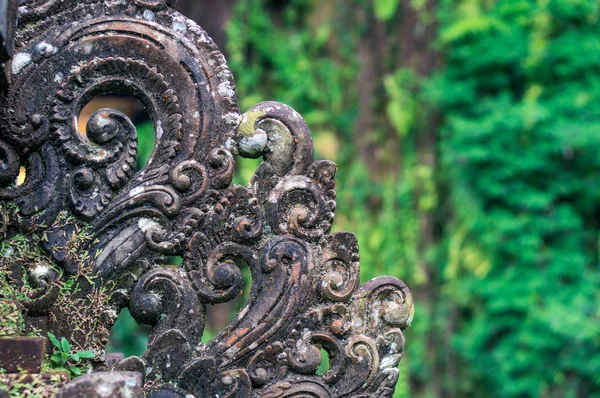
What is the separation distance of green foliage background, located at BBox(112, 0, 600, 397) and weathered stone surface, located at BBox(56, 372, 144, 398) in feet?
16.9

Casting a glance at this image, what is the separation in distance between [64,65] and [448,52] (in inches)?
215

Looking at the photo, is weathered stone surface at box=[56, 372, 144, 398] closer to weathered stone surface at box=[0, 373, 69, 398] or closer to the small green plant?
weathered stone surface at box=[0, 373, 69, 398]

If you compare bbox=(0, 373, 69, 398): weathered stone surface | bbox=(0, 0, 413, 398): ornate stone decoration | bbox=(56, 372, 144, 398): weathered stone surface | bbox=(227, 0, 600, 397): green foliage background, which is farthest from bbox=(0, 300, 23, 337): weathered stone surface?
bbox=(227, 0, 600, 397): green foliage background

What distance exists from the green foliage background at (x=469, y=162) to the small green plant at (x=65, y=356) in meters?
4.86

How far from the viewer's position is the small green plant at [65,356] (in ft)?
8.13

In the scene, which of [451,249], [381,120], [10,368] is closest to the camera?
[10,368]

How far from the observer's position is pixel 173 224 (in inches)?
104

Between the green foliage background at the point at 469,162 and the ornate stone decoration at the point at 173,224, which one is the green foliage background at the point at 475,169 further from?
the ornate stone decoration at the point at 173,224

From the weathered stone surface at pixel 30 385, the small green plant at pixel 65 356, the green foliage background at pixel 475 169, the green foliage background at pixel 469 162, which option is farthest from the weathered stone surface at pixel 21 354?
the green foliage background at pixel 469 162

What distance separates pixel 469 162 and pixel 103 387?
18.3 feet

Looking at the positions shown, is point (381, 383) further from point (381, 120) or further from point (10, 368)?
point (381, 120)

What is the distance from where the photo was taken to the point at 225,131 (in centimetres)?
268

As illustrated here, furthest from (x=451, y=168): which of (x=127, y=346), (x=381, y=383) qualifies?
(x=381, y=383)

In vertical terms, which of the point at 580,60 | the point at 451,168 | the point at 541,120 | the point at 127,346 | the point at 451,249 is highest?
the point at 580,60
